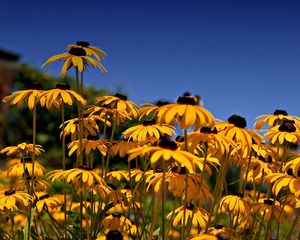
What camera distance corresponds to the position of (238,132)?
109 inches

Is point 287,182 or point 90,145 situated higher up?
point 90,145

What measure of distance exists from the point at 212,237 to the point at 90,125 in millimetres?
1305

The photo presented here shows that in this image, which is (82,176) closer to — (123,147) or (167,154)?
(123,147)

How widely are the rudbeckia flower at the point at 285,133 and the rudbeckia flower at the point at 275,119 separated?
0.11 m

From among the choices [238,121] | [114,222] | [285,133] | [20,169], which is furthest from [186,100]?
[20,169]

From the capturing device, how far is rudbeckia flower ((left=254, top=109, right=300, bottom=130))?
3.32m

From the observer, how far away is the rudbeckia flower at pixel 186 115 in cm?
229

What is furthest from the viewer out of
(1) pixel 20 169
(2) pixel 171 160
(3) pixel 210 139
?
(1) pixel 20 169

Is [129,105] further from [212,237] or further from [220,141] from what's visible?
[212,237]

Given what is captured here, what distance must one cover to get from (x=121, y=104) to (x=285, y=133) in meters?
0.94

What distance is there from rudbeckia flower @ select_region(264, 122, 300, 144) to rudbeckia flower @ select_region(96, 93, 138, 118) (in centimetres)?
77

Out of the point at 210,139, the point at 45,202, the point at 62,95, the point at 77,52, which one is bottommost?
the point at 45,202

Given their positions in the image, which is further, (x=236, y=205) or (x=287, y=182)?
(x=236, y=205)

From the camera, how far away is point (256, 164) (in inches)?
139
